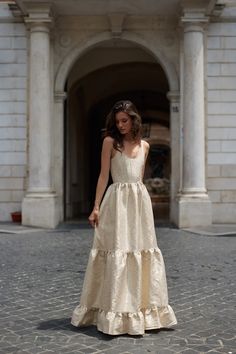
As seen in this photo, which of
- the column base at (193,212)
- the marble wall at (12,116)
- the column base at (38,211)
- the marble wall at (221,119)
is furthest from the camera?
the marble wall at (12,116)

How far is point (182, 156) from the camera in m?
13.3

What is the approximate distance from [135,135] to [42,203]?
347 inches

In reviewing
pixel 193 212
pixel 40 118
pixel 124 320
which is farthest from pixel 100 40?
pixel 124 320

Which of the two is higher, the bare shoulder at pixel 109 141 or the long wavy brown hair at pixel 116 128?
the long wavy brown hair at pixel 116 128

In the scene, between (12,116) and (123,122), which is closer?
(123,122)

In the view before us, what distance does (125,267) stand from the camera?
407 centimetres

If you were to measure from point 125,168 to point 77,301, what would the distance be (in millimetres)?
1747

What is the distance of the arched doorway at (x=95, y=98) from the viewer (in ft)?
56.0

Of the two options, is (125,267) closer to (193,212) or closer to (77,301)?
(77,301)

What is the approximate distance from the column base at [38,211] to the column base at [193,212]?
3056mm

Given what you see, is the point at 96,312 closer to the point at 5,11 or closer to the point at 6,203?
the point at 6,203

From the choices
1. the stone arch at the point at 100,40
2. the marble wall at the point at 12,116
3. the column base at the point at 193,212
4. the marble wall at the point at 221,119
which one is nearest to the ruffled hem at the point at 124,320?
the column base at the point at 193,212

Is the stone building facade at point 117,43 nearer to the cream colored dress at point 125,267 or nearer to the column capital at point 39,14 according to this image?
the column capital at point 39,14

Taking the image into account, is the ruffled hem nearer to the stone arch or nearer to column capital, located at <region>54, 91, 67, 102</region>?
column capital, located at <region>54, 91, 67, 102</region>
